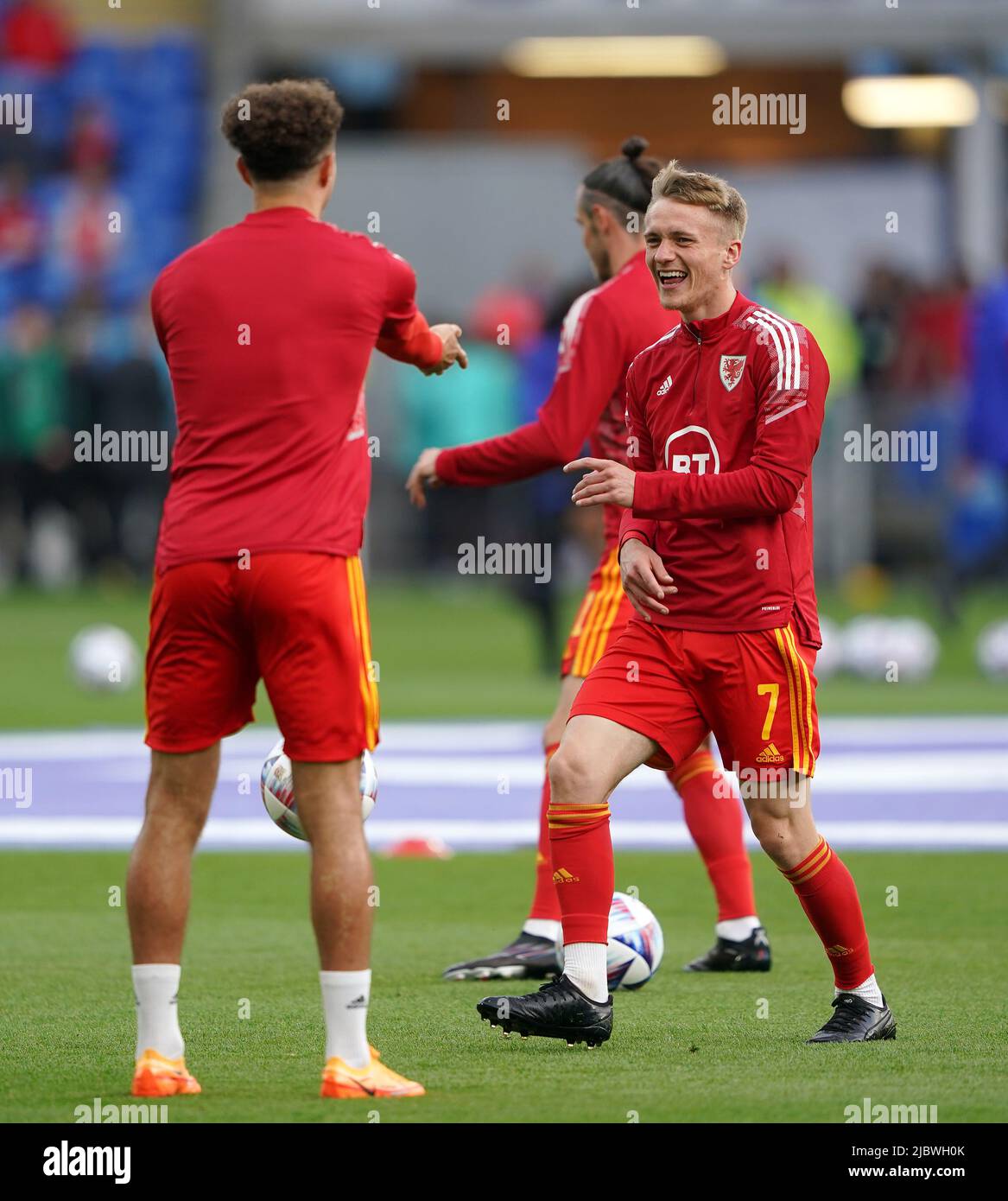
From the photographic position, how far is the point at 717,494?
6145mm

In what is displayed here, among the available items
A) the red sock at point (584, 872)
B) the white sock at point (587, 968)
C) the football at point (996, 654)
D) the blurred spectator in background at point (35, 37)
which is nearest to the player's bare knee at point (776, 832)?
the red sock at point (584, 872)

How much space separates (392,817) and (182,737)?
5.24 metres

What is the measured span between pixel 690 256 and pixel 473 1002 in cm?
224

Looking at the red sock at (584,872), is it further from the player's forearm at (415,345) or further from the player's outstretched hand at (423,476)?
the player's outstretched hand at (423,476)

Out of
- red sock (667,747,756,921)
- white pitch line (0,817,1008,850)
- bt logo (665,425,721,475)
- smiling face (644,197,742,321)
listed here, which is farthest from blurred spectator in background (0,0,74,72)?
bt logo (665,425,721,475)

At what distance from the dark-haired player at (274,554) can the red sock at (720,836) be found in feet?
7.05

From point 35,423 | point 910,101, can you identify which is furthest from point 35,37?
point 910,101

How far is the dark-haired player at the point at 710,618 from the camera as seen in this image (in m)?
6.20

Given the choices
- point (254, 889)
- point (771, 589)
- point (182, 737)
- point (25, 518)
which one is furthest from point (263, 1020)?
point (25, 518)

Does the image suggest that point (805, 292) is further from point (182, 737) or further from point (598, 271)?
point (182, 737)

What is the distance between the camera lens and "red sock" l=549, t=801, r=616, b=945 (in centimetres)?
629

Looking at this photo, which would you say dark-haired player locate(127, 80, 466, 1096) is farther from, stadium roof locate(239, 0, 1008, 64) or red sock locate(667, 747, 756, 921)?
stadium roof locate(239, 0, 1008, 64)

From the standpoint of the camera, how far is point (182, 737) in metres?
5.66

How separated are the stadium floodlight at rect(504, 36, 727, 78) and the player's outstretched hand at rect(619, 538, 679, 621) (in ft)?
71.9
